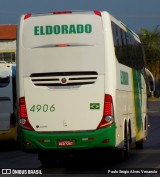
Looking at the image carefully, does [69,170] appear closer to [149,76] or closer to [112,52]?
[112,52]

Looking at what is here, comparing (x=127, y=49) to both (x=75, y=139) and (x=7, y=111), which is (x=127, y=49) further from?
(x=7, y=111)

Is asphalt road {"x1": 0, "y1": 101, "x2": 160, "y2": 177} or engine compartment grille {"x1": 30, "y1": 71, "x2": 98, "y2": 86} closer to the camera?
asphalt road {"x1": 0, "y1": 101, "x2": 160, "y2": 177}

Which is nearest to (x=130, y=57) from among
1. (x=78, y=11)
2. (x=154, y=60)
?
(x=78, y=11)

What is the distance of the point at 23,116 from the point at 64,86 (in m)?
1.18

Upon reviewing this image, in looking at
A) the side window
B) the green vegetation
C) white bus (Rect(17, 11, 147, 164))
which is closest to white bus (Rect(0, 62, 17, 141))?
the side window

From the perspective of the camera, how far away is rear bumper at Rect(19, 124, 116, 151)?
17.8 metres

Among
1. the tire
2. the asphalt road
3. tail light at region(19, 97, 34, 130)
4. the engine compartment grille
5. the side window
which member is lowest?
the asphalt road

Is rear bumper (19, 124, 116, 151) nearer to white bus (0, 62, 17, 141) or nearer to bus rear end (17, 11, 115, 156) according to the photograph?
bus rear end (17, 11, 115, 156)

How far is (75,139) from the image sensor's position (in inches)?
701

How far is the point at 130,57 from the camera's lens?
21953 mm

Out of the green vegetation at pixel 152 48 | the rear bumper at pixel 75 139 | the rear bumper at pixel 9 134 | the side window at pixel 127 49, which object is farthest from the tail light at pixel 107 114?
the green vegetation at pixel 152 48

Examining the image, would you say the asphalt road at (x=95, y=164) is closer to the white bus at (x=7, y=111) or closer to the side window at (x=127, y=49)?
the white bus at (x=7, y=111)

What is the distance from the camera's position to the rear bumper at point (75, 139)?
17812 millimetres

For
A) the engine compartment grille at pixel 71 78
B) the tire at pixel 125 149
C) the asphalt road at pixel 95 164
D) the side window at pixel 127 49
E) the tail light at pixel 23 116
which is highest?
the side window at pixel 127 49
